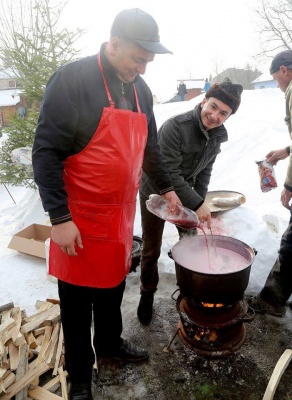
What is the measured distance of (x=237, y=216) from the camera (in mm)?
4566

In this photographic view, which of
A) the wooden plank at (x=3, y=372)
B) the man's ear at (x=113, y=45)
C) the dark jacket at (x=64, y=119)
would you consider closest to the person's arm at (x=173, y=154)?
the dark jacket at (x=64, y=119)

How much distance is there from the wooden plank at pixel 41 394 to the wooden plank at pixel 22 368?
0.07 meters

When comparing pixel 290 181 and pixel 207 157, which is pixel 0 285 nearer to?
pixel 207 157

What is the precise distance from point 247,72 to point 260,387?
195ft

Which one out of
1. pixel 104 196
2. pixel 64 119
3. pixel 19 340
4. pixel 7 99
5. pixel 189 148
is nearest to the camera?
pixel 64 119

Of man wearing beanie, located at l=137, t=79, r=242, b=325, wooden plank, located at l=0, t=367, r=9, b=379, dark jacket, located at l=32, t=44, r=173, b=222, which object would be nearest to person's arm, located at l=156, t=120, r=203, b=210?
man wearing beanie, located at l=137, t=79, r=242, b=325

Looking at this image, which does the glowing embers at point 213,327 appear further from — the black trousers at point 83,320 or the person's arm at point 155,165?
the person's arm at point 155,165

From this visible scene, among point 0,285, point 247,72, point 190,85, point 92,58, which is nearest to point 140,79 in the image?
point 92,58

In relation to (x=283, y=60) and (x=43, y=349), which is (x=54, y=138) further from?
(x=283, y=60)

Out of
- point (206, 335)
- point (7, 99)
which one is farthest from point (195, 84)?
point (206, 335)

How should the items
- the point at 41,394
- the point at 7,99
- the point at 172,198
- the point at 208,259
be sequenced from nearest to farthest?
the point at 41,394
the point at 208,259
the point at 172,198
the point at 7,99

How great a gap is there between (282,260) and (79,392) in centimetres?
240

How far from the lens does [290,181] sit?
341 centimetres

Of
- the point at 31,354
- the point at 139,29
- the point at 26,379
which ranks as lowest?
the point at 31,354
